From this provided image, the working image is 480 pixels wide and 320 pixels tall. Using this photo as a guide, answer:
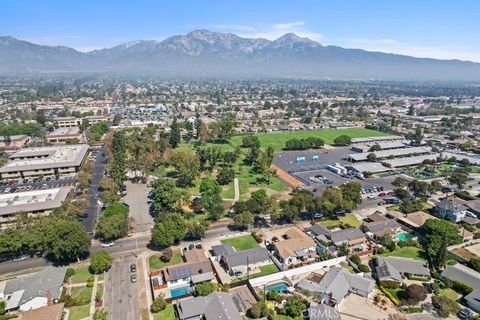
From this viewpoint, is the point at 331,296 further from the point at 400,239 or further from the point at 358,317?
the point at 400,239

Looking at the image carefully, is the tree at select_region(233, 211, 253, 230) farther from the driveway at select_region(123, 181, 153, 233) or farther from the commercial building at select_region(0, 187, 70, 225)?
the commercial building at select_region(0, 187, 70, 225)

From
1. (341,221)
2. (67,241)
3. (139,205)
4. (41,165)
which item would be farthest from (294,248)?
(41,165)

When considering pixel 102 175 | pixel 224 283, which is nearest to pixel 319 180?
pixel 224 283

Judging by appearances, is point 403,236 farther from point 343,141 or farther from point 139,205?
point 343,141

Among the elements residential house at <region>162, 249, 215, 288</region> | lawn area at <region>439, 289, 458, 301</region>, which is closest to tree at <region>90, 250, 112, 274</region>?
residential house at <region>162, 249, 215, 288</region>

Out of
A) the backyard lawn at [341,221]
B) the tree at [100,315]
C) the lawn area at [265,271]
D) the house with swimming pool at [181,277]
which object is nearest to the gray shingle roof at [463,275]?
the backyard lawn at [341,221]

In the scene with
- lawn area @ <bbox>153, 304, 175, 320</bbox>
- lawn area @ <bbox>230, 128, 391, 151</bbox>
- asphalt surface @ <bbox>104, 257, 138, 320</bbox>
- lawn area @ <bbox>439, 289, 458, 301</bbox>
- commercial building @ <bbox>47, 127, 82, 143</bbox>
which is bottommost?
asphalt surface @ <bbox>104, 257, 138, 320</bbox>
